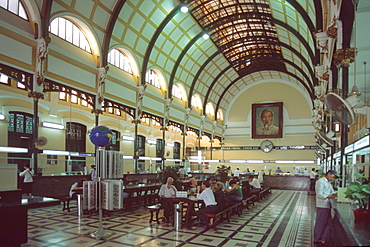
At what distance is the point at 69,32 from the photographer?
49.6 ft

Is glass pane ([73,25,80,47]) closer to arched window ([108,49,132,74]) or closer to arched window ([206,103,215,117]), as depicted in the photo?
arched window ([108,49,132,74])

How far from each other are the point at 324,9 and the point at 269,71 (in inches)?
997

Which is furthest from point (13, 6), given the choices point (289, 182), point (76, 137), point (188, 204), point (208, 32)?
point (289, 182)

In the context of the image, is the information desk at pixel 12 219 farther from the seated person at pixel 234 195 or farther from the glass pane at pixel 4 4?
the glass pane at pixel 4 4

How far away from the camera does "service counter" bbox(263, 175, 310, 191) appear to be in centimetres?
2392

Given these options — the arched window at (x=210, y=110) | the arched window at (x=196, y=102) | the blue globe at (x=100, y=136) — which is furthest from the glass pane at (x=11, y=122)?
the arched window at (x=210, y=110)

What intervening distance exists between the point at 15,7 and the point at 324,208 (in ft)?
44.8

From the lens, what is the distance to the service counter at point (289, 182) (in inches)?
942

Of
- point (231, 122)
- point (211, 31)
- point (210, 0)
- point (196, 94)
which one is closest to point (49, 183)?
point (210, 0)

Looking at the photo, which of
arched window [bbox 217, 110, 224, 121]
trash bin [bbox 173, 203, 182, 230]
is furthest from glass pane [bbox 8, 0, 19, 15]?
arched window [bbox 217, 110, 224, 121]

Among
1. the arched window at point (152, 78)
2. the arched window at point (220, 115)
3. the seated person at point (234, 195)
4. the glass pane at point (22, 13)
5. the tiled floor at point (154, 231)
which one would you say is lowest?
the tiled floor at point (154, 231)

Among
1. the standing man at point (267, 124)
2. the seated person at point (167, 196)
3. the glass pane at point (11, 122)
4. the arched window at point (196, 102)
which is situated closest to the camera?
the seated person at point (167, 196)

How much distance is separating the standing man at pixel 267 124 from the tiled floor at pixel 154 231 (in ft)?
88.1

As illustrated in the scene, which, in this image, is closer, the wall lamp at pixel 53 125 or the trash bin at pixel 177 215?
the trash bin at pixel 177 215
